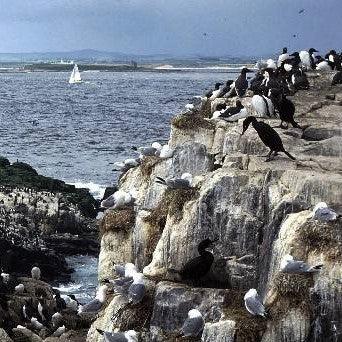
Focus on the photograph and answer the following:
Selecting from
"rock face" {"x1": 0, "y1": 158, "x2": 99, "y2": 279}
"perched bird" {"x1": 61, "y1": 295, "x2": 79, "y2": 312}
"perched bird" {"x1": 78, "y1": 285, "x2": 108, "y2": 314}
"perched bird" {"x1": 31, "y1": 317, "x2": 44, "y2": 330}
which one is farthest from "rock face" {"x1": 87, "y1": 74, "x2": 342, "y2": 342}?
"rock face" {"x1": 0, "y1": 158, "x2": 99, "y2": 279}

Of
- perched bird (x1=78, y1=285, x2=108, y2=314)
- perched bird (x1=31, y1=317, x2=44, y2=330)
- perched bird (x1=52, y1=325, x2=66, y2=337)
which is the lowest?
perched bird (x1=31, y1=317, x2=44, y2=330)

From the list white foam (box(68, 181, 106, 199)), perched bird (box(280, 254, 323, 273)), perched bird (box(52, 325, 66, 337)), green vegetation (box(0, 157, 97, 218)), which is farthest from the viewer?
white foam (box(68, 181, 106, 199))

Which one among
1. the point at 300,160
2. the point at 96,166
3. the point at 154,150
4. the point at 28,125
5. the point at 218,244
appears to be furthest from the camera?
the point at 28,125

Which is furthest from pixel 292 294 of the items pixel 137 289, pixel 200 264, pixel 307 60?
pixel 307 60

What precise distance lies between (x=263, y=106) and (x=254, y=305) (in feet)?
28.7

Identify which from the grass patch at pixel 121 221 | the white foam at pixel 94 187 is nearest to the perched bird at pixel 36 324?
the grass patch at pixel 121 221

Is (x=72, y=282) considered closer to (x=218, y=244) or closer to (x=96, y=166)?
(x=218, y=244)

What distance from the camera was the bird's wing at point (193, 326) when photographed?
13.3 meters

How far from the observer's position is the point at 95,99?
118 metres

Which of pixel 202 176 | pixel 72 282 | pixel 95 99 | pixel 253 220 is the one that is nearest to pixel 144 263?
pixel 202 176

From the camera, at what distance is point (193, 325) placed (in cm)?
1326

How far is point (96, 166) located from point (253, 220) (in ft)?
132

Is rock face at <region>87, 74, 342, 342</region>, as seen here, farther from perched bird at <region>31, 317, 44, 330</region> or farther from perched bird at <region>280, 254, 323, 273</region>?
perched bird at <region>31, 317, 44, 330</region>

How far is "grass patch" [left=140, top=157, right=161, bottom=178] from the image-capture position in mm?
19984
